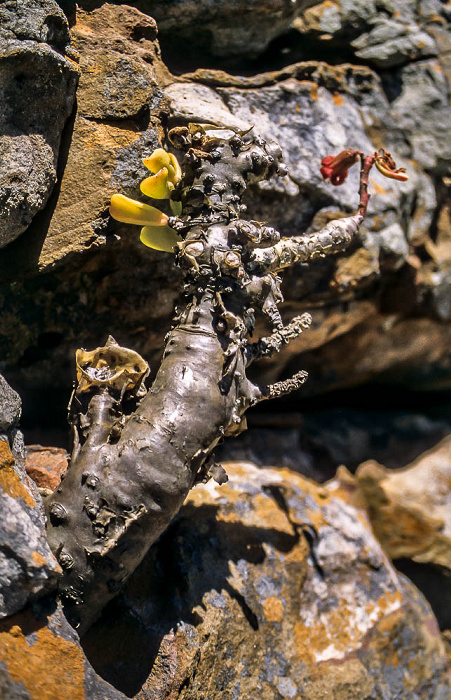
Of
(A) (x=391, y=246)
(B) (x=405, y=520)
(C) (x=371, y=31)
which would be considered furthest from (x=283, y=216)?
(B) (x=405, y=520)

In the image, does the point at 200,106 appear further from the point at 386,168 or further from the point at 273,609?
the point at 273,609

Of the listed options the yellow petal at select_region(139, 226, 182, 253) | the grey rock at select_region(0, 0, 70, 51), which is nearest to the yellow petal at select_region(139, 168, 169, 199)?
the yellow petal at select_region(139, 226, 182, 253)

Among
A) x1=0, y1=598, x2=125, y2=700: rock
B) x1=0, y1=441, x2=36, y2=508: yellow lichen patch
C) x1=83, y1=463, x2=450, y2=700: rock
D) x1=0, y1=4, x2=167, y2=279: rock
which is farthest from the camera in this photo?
→ x1=0, y1=4, x2=167, y2=279: rock

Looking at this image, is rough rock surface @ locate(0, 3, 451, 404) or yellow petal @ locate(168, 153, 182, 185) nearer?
yellow petal @ locate(168, 153, 182, 185)

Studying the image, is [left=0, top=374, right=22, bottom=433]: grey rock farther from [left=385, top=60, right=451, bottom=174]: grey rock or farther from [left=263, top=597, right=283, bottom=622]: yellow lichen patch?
[left=385, top=60, right=451, bottom=174]: grey rock

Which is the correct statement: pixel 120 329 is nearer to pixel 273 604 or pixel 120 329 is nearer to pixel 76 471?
pixel 76 471

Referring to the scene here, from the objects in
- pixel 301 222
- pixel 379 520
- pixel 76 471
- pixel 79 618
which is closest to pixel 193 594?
pixel 79 618

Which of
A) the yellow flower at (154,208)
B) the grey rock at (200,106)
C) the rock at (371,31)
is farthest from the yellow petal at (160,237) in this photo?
the rock at (371,31)
